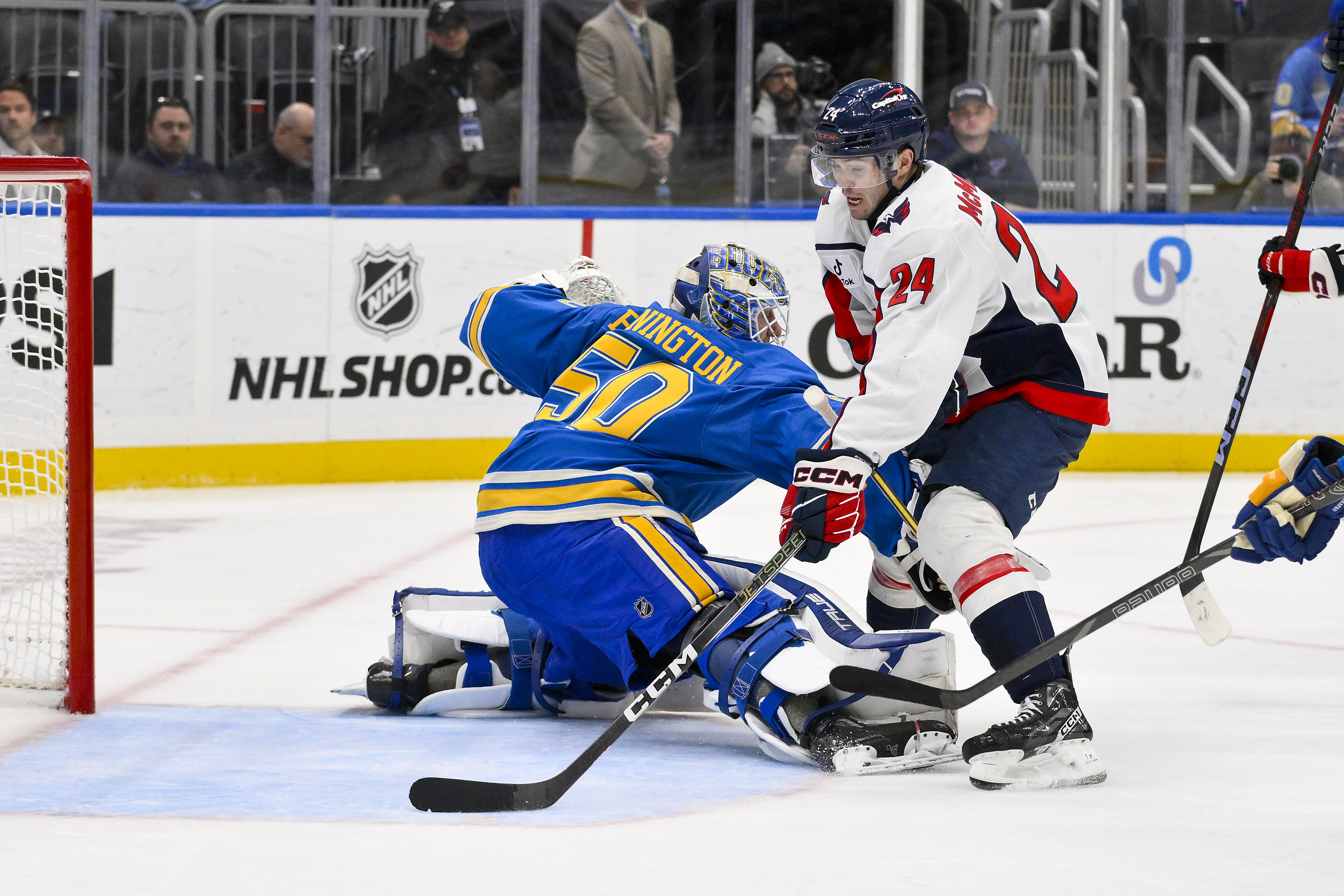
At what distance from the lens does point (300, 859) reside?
2061 millimetres

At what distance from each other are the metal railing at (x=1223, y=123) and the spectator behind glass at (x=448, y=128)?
9.06ft

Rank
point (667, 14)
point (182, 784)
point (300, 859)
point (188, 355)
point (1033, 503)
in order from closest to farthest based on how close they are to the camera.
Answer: point (300, 859) → point (182, 784) → point (1033, 503) → point (188, 355) → point (667, 14)

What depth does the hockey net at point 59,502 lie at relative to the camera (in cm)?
294

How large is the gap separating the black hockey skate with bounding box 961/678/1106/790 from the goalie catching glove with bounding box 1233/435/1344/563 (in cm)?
35

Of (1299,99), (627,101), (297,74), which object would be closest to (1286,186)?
(1299,99)

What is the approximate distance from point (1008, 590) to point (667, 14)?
187 inches

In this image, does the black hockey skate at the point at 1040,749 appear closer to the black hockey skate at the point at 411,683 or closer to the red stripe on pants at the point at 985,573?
the red stripe on pants at the point at 985,573

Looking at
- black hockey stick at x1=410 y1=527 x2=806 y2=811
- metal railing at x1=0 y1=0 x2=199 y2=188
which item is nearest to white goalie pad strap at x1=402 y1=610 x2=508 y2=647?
black hockey stick at x1=410 y1=527 x2=806 y2=811

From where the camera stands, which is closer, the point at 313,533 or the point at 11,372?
the point at 11,372

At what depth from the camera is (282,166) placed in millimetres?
6395

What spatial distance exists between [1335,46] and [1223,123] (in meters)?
4.36

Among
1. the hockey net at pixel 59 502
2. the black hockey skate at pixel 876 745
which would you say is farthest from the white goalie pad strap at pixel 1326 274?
the hockey net at pixel 59 502

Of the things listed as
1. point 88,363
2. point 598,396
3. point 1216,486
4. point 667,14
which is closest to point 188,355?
point 667,14

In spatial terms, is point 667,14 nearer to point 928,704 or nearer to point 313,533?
point 313,533
